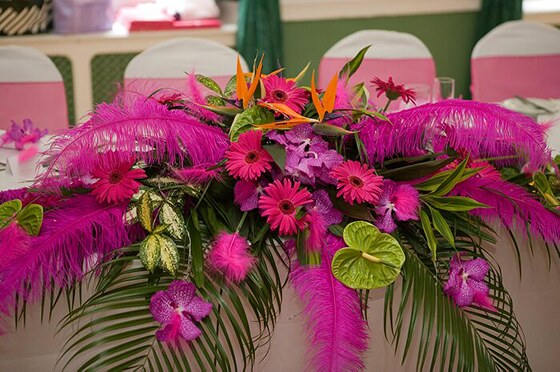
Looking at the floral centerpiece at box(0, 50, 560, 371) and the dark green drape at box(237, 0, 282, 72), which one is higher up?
the dark green drape at box(237, 0, 282, 72)

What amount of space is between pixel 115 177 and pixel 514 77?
73.6 inches

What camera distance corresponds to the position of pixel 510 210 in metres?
1.21

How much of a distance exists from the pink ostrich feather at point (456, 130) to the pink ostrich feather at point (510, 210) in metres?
0.06

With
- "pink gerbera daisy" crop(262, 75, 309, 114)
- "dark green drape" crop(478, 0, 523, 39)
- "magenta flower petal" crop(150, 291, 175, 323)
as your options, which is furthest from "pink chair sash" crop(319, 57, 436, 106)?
"magenta flower petal" crop(150, 291, 175, 323)

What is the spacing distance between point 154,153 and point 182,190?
0.08 metres

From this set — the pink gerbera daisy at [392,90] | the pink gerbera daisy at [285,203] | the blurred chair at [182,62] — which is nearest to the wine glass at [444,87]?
the blurred chair at [182,62]

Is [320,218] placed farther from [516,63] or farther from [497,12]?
[497,12]

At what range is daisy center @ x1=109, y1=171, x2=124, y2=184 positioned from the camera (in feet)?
3.67

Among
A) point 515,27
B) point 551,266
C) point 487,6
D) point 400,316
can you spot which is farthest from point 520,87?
point 400,316

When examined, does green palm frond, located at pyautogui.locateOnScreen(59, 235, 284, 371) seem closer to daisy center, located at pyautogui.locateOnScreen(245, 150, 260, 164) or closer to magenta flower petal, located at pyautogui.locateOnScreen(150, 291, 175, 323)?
magenta flower petal, located at pyautogui.locateOnScreen(150, 291, 175, 323)

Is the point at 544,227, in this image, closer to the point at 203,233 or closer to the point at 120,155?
the point at 203,233

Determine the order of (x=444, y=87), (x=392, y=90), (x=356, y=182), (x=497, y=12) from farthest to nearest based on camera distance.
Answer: (x=497, y=12), (x=444, y=87), (x=392, y=90), (x=356, y=182)

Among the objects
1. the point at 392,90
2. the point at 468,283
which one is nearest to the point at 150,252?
Answer: the point at 468,283

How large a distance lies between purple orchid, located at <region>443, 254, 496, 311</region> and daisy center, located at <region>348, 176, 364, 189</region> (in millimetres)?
184
